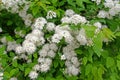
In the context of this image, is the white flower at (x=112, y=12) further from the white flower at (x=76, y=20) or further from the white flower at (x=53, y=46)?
the white flower at (x=53, y=46)

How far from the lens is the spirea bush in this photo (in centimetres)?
242

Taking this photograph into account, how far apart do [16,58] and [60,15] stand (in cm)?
51

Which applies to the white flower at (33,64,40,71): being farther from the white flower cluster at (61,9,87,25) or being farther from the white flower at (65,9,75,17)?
the white flower at (65,9,75,17)

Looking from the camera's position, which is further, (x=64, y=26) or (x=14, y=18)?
(x=14, y=18)

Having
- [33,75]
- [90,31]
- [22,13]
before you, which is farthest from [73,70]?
[22,13]

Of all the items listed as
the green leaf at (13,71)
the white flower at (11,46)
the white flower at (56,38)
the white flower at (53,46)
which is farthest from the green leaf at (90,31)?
the white flower at (11,46)

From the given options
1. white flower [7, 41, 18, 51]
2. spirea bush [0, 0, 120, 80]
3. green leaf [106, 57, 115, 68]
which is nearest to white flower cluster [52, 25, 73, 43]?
spirea bush [0, 0, 120, 80]

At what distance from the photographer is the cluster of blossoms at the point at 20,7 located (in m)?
2.74

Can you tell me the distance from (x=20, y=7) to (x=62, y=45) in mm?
569

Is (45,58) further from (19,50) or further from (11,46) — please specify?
(11,46)

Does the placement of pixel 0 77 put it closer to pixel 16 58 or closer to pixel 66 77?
pixel 16 58

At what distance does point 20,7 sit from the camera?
283 cm

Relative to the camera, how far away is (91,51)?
95.9 inches

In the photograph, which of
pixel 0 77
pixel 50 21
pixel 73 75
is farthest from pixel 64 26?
pixel 0 77
